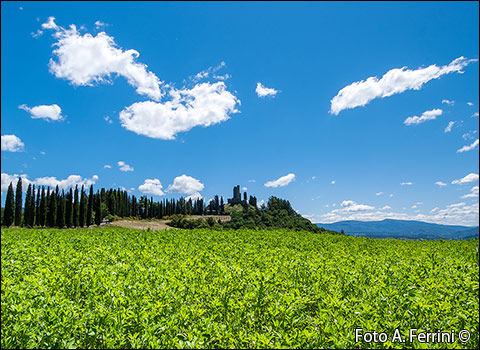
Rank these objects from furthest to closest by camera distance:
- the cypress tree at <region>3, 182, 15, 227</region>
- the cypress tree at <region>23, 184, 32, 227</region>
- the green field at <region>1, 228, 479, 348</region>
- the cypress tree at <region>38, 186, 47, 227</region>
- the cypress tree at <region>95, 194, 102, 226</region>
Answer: the cypress tree at <region>95, 194, 102, 226</region> < the cypress tree at <region>23, 184, 32, 227</region> < the cypress tree at <region>3, 182, 15, 227</region> < the cypress tree at <region>38, 186, 47, 227</region> < the green field at <region>1, 228, 479, 348</region>

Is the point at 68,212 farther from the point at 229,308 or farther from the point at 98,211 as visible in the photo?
the point at 229,308

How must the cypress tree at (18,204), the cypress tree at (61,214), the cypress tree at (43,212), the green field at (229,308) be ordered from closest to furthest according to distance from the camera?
the green field at (229,308) → the cypress tree at (61,214) → the cypress tree at (43,212) → the cypress tree at (18,204)

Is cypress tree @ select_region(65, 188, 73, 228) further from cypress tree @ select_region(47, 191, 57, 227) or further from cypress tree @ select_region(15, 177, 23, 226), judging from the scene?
cypress tree @ select_region(15, 177, 23, 226)

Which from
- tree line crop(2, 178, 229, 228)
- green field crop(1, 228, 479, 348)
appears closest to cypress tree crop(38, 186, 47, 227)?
tree line crop(2, 178, 229, 228)

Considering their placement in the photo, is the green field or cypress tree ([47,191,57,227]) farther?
cypress tree ([47,191,57,227])

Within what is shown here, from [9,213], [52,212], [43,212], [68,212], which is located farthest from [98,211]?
[9,213]

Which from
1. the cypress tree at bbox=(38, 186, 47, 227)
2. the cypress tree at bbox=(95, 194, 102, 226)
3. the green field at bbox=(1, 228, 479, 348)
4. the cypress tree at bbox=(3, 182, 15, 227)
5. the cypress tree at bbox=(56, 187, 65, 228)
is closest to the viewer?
the green field at bbox=(1, 228, 479, 348)

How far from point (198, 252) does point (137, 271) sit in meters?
3.67

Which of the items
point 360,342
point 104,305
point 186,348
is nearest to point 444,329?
point 360,342

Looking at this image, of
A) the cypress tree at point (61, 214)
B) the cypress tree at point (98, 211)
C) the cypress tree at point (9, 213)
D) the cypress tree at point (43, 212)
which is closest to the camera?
the cypress tree at point (61, 214)

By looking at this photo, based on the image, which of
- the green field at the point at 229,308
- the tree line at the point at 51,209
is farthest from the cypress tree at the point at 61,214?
the green field at the point at 229,308

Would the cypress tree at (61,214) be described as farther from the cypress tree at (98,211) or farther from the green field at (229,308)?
the green field at (229,308)

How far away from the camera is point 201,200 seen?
453 ft

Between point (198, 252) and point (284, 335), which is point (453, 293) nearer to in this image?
point (284, 335)
